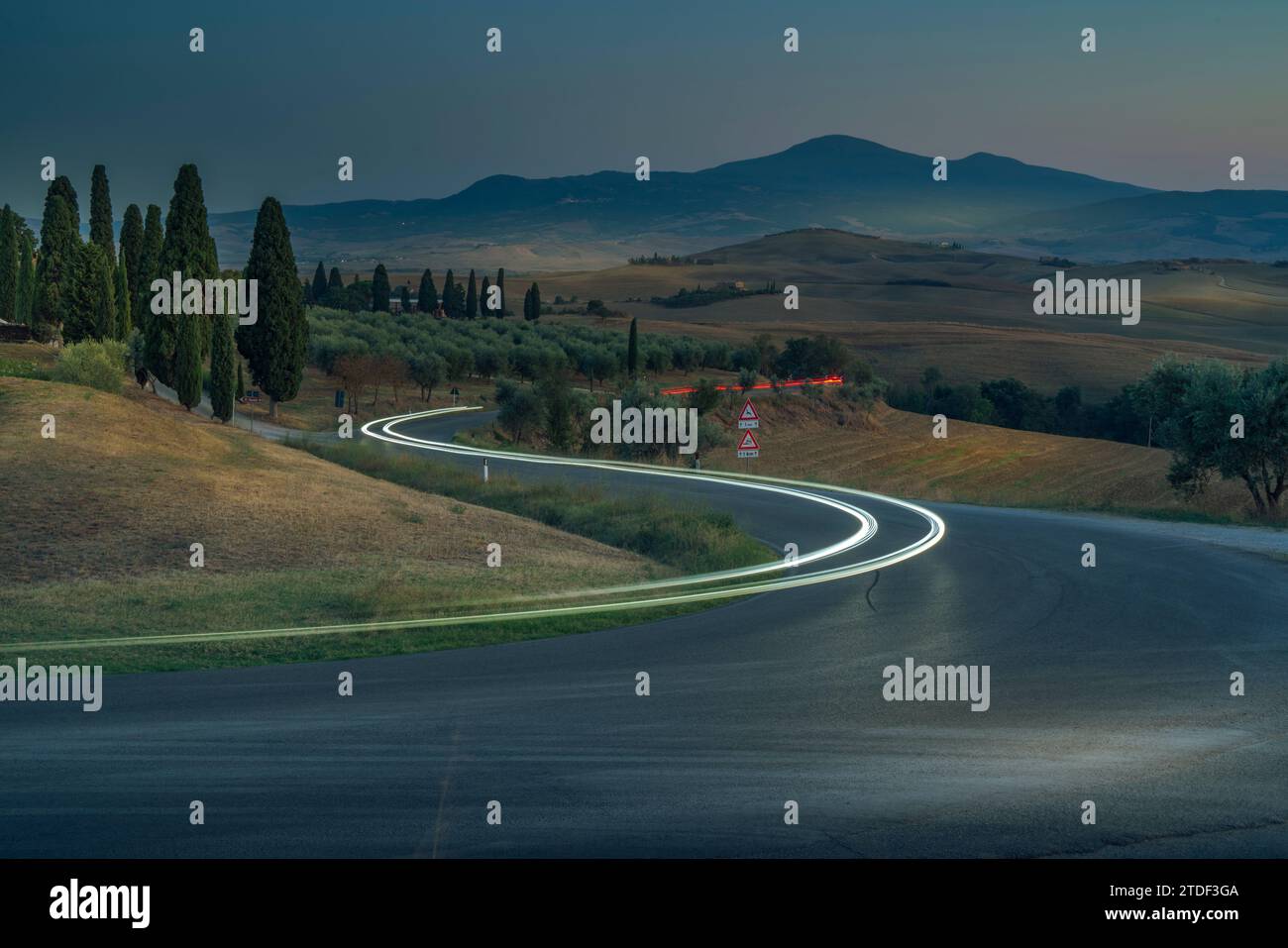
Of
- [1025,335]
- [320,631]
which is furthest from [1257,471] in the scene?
[1025,335]

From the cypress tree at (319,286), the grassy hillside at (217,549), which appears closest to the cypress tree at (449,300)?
the cypress tree at (319,286)

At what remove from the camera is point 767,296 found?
175 meters

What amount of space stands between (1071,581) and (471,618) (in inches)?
405

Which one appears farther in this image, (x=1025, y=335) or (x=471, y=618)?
(x=1025, y=335)

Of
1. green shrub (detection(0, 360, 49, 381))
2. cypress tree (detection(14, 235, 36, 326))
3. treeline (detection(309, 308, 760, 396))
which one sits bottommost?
green shrub (detection(0, 360, 49, 381))

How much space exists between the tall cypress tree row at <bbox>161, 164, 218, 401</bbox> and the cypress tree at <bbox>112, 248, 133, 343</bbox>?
1676 cm

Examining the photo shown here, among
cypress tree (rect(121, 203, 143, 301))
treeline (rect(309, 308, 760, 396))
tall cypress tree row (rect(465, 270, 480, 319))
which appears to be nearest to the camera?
cypress tree (rect(121, 203, 143, 301))

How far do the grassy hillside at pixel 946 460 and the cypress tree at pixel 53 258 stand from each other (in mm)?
37732

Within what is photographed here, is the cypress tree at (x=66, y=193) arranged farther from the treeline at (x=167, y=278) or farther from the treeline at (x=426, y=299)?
the treeline at (x=426, y=299)

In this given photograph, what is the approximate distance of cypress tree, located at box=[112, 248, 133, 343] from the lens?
6126 centimetres

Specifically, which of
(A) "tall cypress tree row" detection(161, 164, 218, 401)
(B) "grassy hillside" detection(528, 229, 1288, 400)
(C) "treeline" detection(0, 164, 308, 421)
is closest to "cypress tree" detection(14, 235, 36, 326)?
(C) "treeline" detection(0, 164, 308, 421)

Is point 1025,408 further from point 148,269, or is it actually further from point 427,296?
point 427,296

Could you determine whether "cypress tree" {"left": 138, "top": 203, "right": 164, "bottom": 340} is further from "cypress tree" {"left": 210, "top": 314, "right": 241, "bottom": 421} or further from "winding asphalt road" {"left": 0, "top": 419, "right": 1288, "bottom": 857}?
"winding asphalt road" {"left": 0, "top": 419, "right": 1288, "bottom": 857}
